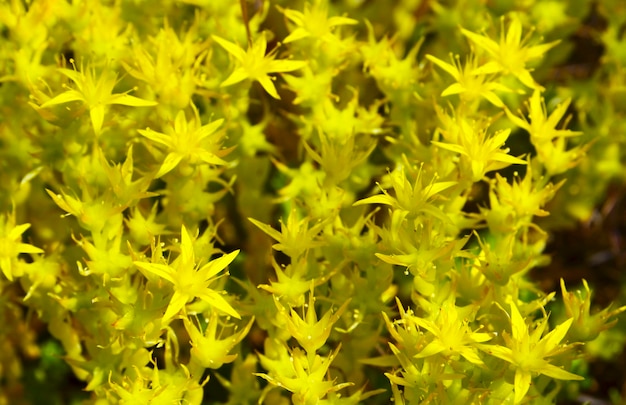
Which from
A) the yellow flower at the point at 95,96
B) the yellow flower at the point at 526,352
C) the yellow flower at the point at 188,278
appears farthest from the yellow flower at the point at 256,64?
the yellow flower at the point at 526,352

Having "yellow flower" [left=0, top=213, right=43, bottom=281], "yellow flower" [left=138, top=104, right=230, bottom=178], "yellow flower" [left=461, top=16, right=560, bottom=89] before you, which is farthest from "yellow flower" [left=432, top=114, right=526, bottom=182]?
"yellow flower" [left=0, top=213, right=43, bottom=281]

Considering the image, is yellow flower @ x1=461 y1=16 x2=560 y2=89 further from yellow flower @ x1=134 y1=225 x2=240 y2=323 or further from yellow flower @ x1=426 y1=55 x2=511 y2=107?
yellow flower @ x1=134 y1=225 x2=240 y2=323

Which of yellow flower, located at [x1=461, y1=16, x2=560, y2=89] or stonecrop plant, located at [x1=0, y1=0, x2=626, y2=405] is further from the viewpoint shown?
yellow flower, located at [x1=461, y1=16, x2=560, y2=89]

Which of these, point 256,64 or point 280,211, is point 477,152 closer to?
point 256,64

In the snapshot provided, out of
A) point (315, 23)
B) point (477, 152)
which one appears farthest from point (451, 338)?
point (315, 23)

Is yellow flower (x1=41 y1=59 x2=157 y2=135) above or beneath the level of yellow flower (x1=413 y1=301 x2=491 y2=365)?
above

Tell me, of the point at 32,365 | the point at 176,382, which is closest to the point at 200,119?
the point at 176,382
